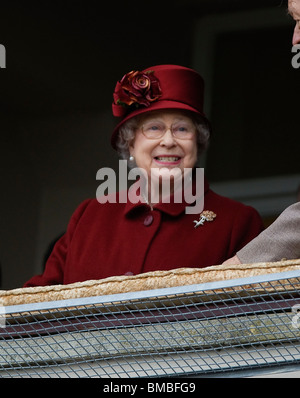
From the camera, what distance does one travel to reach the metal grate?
131 inches

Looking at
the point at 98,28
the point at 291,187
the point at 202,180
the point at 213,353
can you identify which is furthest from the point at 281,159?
the point at 213,353

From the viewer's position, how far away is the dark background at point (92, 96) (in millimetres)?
6473

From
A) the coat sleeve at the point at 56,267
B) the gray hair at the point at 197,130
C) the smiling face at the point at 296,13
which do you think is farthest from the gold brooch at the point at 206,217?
the smiling face at the point at 296,13

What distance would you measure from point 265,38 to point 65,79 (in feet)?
4.01

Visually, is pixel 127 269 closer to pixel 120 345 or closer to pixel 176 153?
pixel 176 153

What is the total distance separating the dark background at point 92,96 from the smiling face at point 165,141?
215 cm

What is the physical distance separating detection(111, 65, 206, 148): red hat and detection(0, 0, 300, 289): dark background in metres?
2.02
